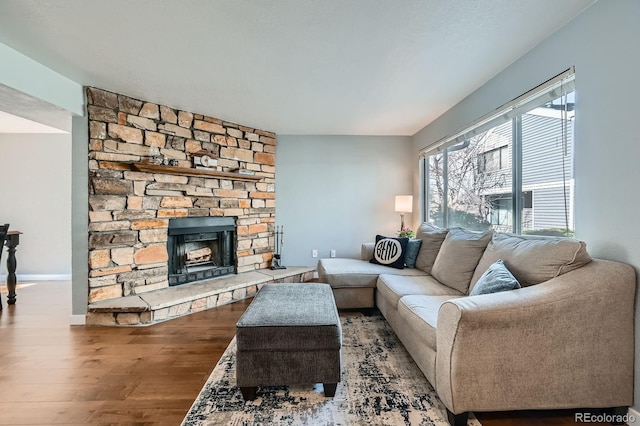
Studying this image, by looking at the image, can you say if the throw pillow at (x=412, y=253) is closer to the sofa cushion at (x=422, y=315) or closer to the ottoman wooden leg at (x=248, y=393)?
the sofa cushion at (x=422, y=315)

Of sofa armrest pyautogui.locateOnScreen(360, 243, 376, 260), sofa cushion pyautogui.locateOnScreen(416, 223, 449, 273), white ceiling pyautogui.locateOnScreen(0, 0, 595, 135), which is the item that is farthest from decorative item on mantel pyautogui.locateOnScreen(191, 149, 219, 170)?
sofa cushion pyautogui.locateOnScreen(416, 223, 449, 273)

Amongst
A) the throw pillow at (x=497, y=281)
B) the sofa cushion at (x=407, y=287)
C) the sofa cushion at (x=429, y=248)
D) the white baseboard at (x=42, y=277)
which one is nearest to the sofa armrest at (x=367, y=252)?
the sofa cushion at (x=429, y=248)

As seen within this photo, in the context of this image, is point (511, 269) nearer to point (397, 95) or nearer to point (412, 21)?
point (412, 21)

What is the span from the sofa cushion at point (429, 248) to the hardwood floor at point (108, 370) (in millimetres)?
1595

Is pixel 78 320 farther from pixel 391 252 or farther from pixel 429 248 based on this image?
pixel 429 248

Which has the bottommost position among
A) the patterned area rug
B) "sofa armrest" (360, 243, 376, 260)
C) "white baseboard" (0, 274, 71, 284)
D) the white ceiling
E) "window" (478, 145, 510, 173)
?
the patterned area rug

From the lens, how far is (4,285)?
399 centimetres

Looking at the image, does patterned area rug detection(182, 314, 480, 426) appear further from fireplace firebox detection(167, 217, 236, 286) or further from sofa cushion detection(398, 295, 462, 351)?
fireplace firebox detection(167, 217, 236, 286)

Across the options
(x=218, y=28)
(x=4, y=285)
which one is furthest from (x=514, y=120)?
(x=4, y=285)

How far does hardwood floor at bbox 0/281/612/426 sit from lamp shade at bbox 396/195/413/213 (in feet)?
8.64

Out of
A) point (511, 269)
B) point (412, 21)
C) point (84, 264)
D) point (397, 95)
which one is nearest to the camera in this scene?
point (412, 21)

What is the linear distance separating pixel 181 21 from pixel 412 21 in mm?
1442

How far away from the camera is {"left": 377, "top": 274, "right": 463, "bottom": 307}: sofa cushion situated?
90.8 inches

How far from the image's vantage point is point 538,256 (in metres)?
1.71
